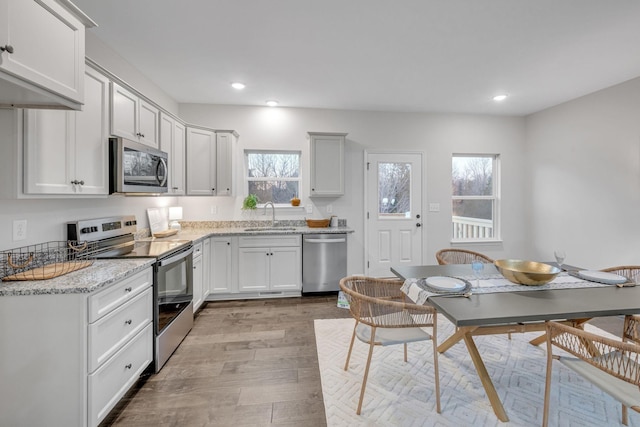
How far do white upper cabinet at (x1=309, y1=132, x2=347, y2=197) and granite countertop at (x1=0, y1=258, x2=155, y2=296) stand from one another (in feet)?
8.53

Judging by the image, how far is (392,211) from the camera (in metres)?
4.36

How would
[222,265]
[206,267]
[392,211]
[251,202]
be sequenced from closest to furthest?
[206,267]
[222,265]
[251,202]
[392,211]

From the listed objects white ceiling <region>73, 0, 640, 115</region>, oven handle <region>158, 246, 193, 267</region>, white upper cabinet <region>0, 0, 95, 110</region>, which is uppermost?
white ceiling <region>73, 0, 640, 115</region>

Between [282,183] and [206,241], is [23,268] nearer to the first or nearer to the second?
[206,241]

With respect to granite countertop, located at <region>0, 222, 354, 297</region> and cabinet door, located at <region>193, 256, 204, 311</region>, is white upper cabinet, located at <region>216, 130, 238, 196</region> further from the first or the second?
granite countertop, located at <region>0, 222, 354, 297</region>

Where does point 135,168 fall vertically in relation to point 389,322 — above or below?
above

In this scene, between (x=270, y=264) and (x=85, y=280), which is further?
(x=270, y=264)

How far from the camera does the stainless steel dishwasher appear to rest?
3.66 metres

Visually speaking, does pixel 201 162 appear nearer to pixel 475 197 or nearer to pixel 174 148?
pixel 174 148

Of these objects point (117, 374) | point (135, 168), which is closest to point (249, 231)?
point (135, 168)

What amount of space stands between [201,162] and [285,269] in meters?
1.79

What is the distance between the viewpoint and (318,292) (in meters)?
3.77

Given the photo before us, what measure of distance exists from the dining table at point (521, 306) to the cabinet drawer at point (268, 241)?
188cm

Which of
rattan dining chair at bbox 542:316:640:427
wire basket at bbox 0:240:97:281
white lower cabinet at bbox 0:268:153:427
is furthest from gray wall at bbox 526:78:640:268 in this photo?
wire basket at bbox 0:240:97:281
